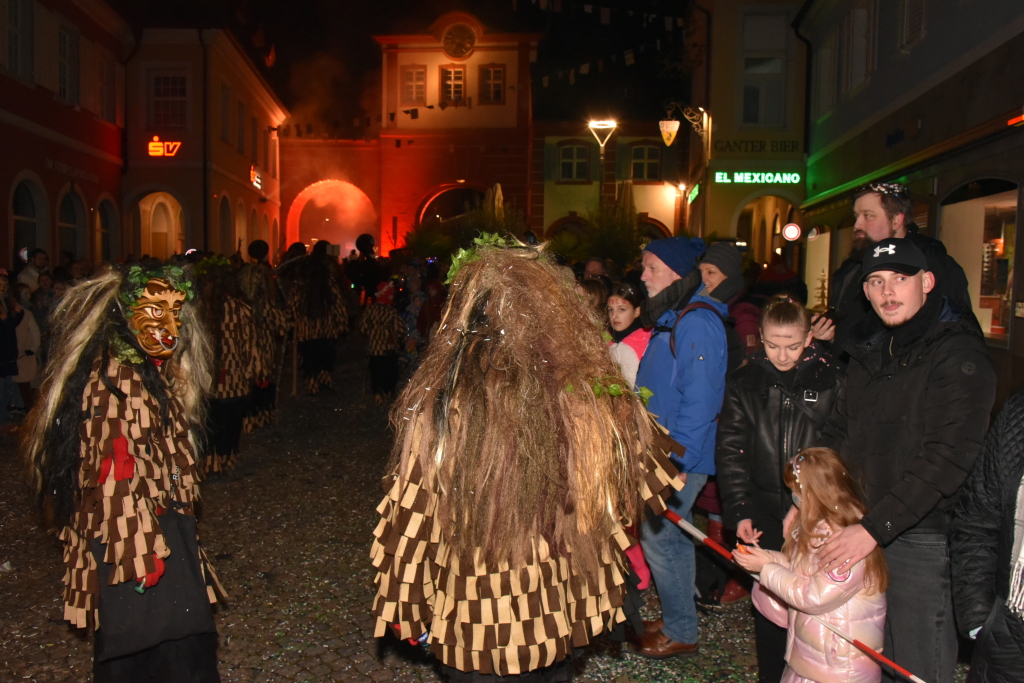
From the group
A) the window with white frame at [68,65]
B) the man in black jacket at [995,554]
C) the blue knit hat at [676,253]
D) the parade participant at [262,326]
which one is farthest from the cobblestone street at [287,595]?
the window with white frame at [68,65]

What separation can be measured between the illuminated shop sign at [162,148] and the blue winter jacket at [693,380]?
20667 millimetres

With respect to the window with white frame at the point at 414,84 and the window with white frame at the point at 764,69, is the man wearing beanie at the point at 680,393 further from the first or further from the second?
the window with white frame at the point at 414,84

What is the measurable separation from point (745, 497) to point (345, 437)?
6200 mm

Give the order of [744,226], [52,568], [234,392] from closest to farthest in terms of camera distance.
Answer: [52,568], [234,392], [744,226]

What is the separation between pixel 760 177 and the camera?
18.8 meters

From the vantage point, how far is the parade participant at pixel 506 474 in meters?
2.21

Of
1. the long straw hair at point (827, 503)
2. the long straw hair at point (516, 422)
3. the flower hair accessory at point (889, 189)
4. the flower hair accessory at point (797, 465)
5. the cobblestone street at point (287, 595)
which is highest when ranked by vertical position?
the flower hair accessory at point (889, 189)

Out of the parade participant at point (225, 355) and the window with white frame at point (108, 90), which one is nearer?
the parade participant at point (225, 355)

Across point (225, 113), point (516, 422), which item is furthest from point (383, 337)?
point (225, 113)

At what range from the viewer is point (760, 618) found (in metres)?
3.42

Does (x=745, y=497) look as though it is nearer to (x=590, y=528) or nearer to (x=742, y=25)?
(x=590, y=528)

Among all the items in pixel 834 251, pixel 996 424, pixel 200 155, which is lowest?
pixel 996 424

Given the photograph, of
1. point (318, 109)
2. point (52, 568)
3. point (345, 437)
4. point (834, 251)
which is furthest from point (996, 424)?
point (318, 109)

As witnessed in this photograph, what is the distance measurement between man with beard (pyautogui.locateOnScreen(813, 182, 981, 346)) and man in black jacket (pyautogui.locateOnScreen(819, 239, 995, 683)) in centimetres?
29
